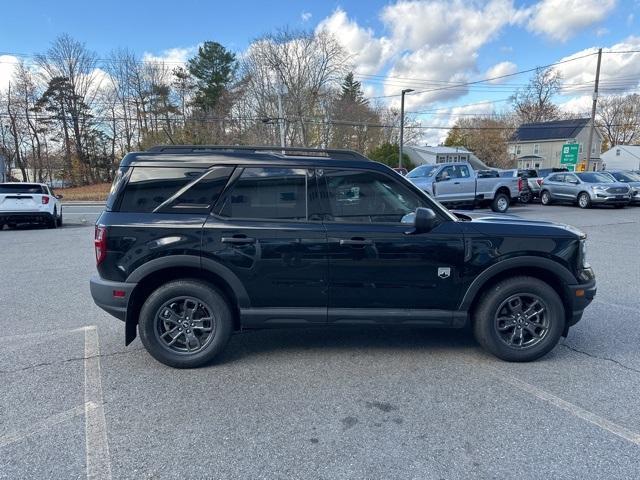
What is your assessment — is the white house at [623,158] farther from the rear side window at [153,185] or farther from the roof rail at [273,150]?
the rear side window at [153,185]

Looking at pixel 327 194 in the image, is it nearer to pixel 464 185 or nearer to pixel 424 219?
pixel 424 219

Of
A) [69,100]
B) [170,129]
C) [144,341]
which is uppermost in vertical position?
[69,100]

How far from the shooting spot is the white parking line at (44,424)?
262 cm

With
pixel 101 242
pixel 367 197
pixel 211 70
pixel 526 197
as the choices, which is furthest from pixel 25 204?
pixel 211 70

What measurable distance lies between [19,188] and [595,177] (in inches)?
948

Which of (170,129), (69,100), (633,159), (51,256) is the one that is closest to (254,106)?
(170,129)

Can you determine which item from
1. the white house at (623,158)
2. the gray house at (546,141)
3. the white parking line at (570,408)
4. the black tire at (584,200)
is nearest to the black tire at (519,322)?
the white parking line at (570,408)

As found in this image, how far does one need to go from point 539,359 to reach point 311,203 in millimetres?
2580

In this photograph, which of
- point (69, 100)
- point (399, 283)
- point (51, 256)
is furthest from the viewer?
point (69, 100)

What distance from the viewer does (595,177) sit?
19469 mm

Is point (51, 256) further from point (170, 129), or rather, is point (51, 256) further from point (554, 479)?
point (170, 129)

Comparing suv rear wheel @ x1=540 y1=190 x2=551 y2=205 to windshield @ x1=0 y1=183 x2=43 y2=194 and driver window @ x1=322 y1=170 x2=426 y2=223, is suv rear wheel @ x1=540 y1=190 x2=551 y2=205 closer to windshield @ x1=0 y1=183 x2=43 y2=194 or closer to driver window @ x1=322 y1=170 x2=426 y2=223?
driver window @ x1=322 y1=170 x2=426 y2=223

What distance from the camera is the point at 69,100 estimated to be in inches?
1811

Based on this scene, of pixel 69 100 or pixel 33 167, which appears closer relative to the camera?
pixel 69 100
